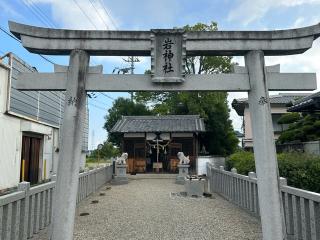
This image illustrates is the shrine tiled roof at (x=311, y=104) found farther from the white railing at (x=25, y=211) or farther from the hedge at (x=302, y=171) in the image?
the white railing at (x=25, y=211)

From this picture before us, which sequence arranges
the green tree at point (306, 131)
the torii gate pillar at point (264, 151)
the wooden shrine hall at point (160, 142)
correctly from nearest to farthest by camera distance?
the torii gate pillar at point (264, 151)
the green tree at point (306, 131)
the wooden shrine hall at point (160, 142)

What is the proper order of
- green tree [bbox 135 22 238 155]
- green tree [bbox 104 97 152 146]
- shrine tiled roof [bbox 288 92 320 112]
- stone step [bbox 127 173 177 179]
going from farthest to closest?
1. green tree [bbox 104 97 152 146]
2. green tree [bbox 135 22 238 155]
3. stone step [bbox 127 173 177 179]
4. shrine tiled roof [bbox 288 92 320 112]

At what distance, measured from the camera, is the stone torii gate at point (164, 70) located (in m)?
6.13

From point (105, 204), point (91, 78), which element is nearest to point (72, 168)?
point (91, 78)

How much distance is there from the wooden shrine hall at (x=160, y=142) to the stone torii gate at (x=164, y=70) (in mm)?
17804

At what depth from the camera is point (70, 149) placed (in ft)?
19.8

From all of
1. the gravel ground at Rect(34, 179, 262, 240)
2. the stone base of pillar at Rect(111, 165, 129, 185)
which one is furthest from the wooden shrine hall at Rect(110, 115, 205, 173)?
the gravel ground at Rect(34, 179, 262, 240)

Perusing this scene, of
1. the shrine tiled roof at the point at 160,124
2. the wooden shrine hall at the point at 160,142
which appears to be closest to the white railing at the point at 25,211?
the wooden shrine hall at the point at 160,142

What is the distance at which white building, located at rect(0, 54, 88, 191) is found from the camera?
14.1 meters

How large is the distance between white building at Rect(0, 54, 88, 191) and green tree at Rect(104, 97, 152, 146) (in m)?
20.4

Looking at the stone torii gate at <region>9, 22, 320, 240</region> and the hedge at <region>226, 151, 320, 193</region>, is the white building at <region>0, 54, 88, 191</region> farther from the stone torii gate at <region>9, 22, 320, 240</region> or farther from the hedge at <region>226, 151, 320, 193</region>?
the hedge at <region>226, 151, 320, 193</region>

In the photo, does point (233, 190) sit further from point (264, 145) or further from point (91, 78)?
point (91, 78)

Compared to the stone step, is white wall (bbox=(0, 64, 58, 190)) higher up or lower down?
higher up

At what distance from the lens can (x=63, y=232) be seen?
579 cm
